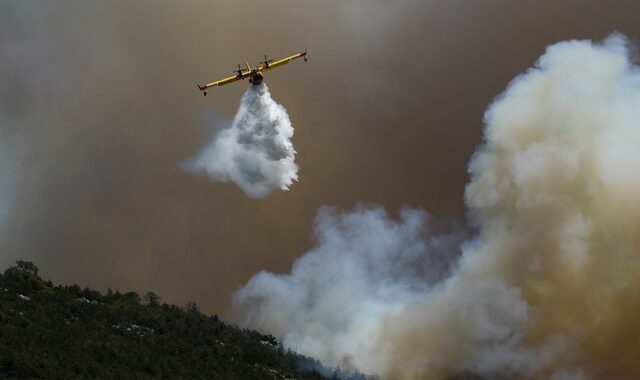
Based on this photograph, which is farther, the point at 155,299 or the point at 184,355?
the point at 155,299

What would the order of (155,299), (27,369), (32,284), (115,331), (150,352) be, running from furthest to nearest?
(155,299), (32,284), (115,331), (150,352), (27,369)

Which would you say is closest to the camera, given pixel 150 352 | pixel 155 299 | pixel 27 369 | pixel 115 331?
pixel 27 369

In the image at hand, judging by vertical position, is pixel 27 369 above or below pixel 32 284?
below

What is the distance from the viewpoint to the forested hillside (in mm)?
63781

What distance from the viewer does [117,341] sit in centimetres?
7531

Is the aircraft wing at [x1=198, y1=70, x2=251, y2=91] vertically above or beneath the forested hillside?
above

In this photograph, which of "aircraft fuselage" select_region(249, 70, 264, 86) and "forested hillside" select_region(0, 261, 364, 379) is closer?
"forested hillside" select_region(0, 261, 364, 379)

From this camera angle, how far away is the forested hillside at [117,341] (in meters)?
63.8

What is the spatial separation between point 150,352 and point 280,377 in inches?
499

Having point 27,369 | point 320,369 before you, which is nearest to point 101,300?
point 320,369

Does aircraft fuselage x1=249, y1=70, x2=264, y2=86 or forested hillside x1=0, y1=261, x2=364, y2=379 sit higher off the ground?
aircraft fuselage x1=249, y1=70, x2=264, y2=86

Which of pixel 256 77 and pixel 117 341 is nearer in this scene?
pixel 117 341

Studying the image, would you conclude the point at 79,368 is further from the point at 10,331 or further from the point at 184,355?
the point at 184,355

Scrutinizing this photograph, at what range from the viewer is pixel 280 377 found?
82.1m
